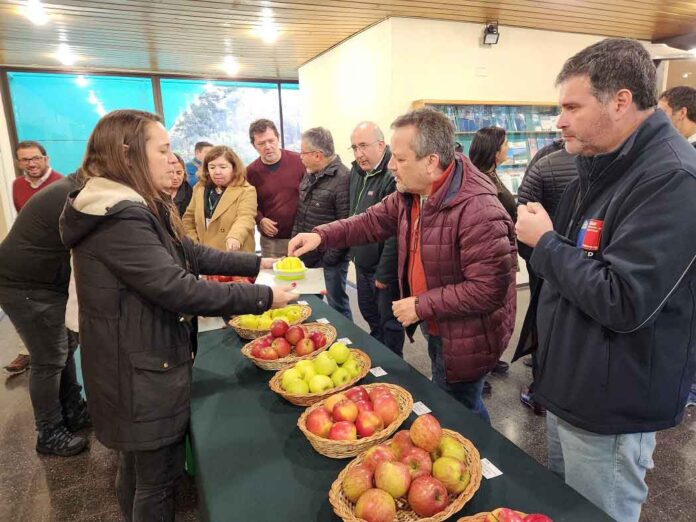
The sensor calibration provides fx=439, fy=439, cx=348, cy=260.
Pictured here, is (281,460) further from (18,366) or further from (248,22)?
(248,22)

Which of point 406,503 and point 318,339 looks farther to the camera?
point 318,339

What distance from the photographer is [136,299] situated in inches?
51.6

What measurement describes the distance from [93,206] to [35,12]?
13.2 ft

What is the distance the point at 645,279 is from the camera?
930 millimetres

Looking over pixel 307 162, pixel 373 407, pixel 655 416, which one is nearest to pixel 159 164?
pixel 373 407

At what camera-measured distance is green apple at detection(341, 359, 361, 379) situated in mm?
1491

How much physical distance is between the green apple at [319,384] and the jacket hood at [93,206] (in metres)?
0.74

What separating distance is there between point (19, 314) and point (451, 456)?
2.25 metres

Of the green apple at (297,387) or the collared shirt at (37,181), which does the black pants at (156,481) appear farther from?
the collared shirt at (37,181)

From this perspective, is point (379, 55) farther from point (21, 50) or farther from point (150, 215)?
point (21, 50)

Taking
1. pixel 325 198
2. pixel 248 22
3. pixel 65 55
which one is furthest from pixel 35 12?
pixel 325 198

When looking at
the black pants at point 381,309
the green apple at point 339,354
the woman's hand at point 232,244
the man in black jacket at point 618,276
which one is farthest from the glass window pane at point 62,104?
the man in black jacket at point 618,276

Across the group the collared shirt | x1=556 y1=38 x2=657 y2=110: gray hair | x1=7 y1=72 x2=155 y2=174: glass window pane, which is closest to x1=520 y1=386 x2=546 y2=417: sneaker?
x1=556 y1=38 x2=657 y2=110: gray hair

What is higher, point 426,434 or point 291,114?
point 291,114
